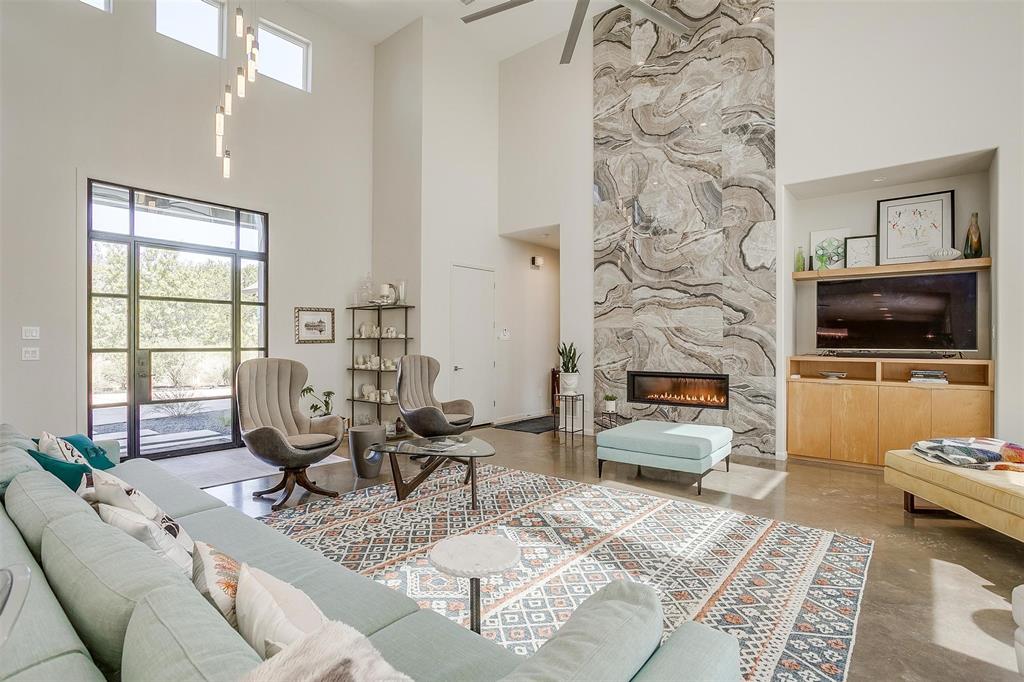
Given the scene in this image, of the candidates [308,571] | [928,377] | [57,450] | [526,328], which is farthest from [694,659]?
[526,328]

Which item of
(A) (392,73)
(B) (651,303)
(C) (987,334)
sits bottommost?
(C) (987,334)

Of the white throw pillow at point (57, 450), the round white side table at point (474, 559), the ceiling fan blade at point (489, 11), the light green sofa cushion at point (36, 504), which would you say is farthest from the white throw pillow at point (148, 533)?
the ceiling fan blade at point (489, 11)

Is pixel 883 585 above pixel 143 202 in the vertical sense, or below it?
below

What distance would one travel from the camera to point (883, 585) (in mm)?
2578

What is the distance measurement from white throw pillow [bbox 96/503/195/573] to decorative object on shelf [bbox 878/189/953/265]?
620 cm

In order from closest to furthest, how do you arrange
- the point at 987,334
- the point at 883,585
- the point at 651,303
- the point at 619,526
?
the point at 883,585, the point at 619,526, the point at 987,334, the point at 651,303

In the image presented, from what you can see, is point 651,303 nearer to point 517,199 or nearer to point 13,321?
point 517,199

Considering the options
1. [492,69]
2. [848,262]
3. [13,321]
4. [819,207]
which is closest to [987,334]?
[848,262]

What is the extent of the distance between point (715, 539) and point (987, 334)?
379 cm

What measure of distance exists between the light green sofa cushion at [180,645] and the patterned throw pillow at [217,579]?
0.42ft

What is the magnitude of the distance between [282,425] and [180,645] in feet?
12.6

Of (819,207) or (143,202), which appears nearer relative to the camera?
(143,202)

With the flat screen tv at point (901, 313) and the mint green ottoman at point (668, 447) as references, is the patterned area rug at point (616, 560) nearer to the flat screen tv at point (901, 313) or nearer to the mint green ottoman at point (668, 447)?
the mint green ottoman at point (668, 447)

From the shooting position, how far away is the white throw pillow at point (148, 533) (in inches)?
56.6
